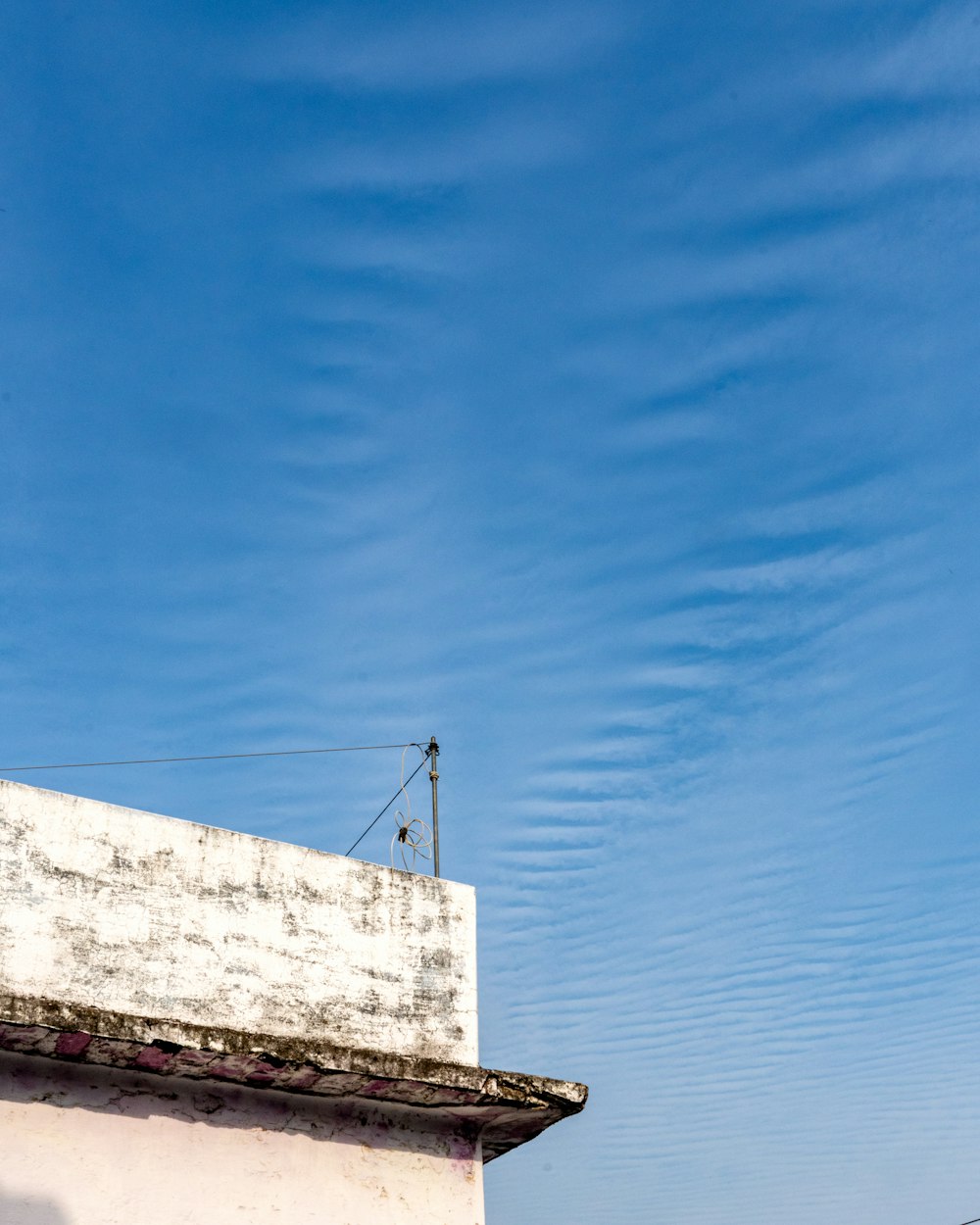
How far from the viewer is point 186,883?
809 cm

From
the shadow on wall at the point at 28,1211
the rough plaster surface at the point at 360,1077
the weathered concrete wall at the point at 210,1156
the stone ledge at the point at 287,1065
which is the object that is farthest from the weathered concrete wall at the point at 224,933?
the shadow on wall at the point at 28,1211

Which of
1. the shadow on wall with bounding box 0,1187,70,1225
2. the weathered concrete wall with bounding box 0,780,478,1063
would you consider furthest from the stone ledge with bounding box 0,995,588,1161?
the shadow on wall with bounding box 0,1187,70,1225

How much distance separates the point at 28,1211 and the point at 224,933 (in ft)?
6.47

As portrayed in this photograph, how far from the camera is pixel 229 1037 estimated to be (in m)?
7.25

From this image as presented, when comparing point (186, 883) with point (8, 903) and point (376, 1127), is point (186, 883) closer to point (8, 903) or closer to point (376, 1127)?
point (8, 903)

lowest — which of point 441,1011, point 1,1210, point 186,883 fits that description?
point 1,1210

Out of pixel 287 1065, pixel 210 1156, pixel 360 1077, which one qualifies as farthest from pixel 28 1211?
pixel 360 1077

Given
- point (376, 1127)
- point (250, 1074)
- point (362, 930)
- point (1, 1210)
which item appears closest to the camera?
point (1, 1210)

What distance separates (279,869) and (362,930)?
0.72 m

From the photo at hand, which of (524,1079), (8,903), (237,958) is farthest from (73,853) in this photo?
(524,1079)

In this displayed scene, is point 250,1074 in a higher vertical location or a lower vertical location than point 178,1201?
higher

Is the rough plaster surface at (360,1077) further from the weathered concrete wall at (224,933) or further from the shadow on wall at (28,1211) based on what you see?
the shadow on wall at (28,1211)

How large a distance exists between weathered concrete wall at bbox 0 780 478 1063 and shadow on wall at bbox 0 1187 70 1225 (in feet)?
3.36

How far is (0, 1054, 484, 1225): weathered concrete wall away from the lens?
22.4 ft
